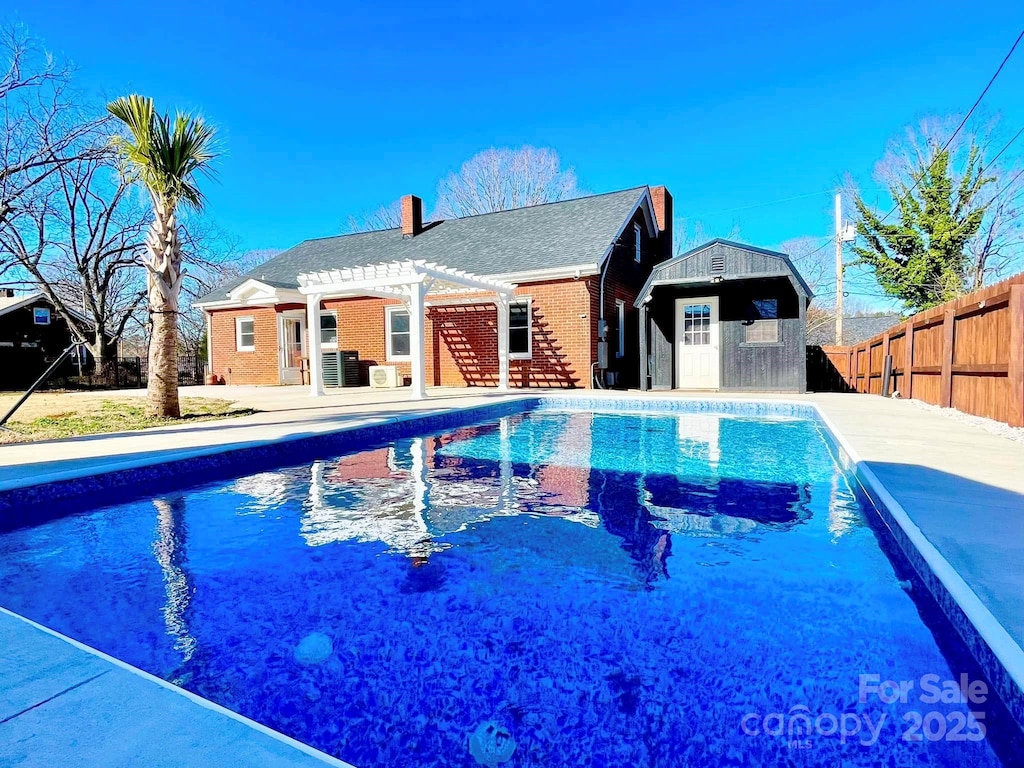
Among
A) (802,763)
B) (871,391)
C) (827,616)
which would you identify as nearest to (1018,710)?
(802,763)

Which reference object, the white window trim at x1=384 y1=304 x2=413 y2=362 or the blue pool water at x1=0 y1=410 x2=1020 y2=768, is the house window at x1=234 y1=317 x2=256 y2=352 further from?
the blue pool water at x1=0 y1=410 x2=1020 y2=768

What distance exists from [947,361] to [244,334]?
63.3ft

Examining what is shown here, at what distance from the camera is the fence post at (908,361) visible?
10570mm

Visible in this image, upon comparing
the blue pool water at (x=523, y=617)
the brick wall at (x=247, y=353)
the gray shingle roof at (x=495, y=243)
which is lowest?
the blue pool water at (x=523, y=617)

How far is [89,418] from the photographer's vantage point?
8477 mm

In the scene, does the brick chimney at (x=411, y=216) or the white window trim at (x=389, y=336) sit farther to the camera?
the brick chimney at (x=411, y=216)

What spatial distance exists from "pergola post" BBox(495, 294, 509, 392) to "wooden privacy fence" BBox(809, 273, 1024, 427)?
8.29 meters

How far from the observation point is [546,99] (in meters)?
21.8

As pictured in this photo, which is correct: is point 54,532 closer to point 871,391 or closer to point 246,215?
point 871,391

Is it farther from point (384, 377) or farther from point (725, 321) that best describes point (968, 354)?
point (384, 377)

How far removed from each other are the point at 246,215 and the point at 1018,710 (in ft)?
102

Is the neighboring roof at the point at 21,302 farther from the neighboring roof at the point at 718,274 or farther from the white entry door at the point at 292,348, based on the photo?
the neighboring roof at the point at 718,274

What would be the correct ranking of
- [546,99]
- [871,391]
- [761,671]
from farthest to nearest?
[546,99], [871,391], [761,671]

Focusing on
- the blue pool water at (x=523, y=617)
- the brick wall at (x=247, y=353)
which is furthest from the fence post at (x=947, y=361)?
the brick wall at (x=247, y=353)
